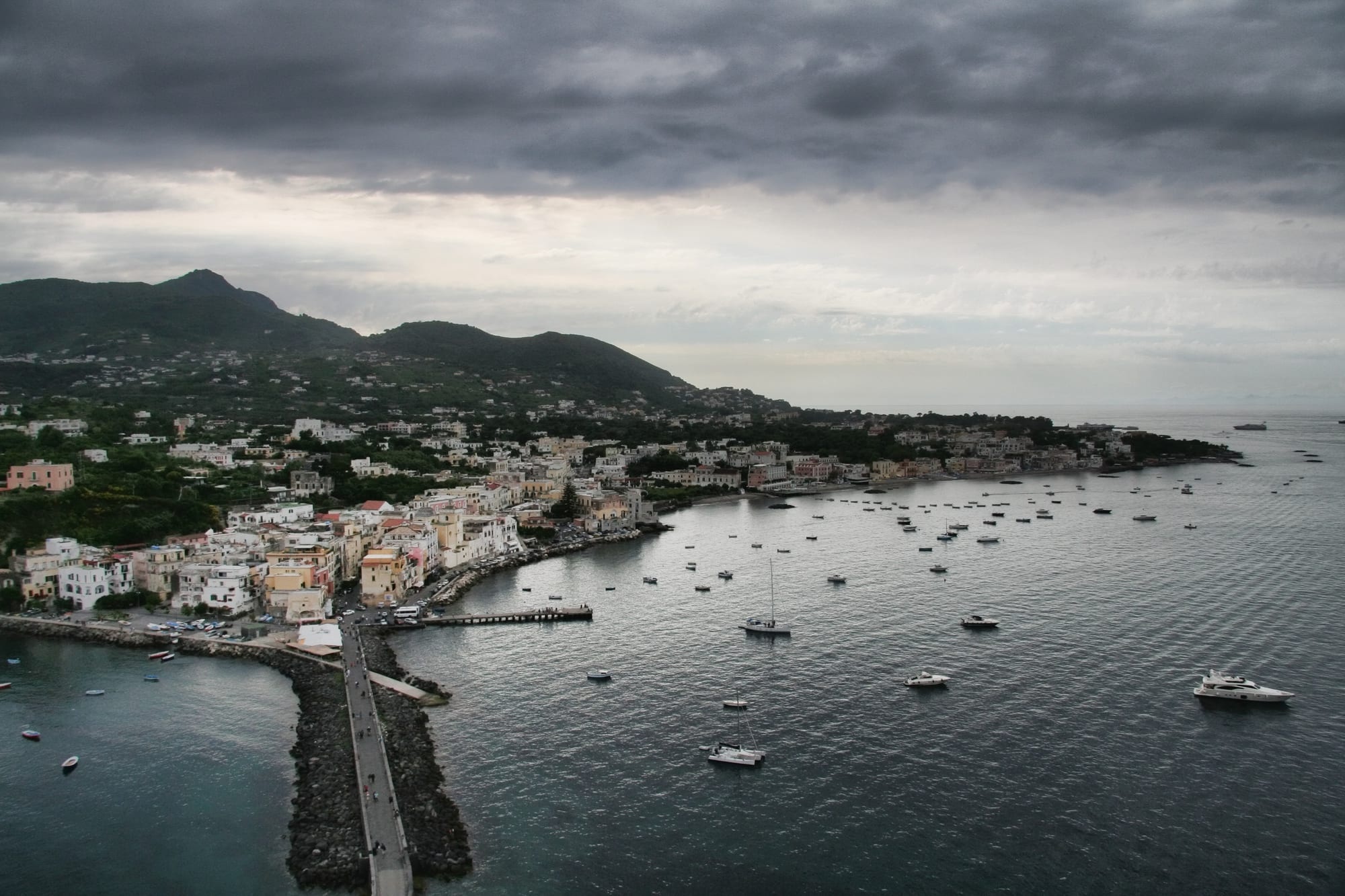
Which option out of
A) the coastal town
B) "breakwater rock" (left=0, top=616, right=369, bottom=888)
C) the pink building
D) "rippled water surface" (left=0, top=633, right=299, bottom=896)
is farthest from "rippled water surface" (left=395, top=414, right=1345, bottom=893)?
the pink building

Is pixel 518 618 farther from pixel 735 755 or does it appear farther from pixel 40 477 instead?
pixel 40 477

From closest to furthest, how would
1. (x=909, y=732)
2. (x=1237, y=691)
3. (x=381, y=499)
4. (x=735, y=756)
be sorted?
1. (x=735, y=756)
2. (x=909, y=732)
3. (x=1237, y=691)
4. (x=381, y=499)

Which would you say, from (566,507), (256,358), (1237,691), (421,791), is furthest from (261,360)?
(1237,691)

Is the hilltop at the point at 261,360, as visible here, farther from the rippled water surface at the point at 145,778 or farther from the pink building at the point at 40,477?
the rippled water surface at the point at 145,778

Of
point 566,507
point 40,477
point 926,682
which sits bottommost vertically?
point 926,682

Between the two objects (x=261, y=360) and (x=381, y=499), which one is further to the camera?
(x=261, y=360)

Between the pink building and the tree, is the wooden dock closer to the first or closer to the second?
the pink building

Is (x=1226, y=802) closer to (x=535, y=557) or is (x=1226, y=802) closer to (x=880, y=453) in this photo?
(x=535, y=557)
